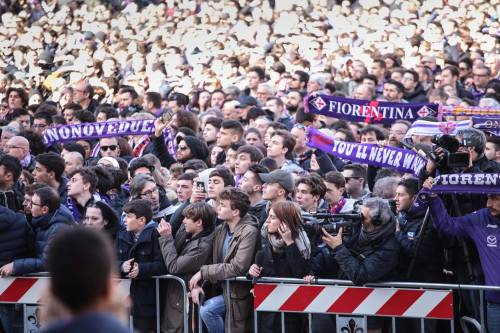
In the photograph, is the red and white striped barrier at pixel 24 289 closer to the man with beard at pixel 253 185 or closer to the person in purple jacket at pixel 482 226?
the man with beard at pixel 253 185

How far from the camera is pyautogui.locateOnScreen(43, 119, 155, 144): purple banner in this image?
13289mm

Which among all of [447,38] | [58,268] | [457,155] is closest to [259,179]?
[457,155]

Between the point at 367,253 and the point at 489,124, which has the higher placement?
the point at 489,124

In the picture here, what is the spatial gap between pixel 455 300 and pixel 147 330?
7.51 feet

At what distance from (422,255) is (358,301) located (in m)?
0.59

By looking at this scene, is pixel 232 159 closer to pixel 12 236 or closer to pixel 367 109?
pixel 367 109

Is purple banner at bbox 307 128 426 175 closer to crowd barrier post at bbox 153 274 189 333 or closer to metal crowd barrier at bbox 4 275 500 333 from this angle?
metal crowd barrier at bbox 4 275 500 333

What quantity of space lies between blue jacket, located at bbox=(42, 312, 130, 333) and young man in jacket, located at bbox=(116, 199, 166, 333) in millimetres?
5152

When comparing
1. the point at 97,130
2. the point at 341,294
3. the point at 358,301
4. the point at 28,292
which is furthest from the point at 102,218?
the point at 97,130

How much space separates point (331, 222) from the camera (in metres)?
8.77

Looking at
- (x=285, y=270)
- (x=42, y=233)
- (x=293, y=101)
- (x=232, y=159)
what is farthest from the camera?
(x=293, y=101)

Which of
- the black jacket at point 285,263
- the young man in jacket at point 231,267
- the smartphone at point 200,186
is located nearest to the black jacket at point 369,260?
the black jacket at point 285,263

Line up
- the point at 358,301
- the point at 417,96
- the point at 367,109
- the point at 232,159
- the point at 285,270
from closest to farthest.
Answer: the point at 358,301 < the point at 285,270 < the point at 232,159 < the point at 367,109 < the point at 417,96

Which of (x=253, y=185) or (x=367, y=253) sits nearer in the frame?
(x=367, y=253)
